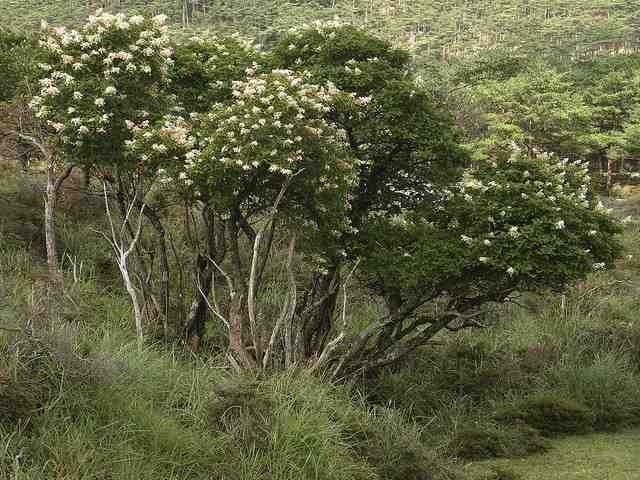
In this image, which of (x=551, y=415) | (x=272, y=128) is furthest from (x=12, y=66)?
(x=551, y=415)

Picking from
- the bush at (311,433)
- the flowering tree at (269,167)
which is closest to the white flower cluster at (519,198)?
the flowering tree at (269,167)

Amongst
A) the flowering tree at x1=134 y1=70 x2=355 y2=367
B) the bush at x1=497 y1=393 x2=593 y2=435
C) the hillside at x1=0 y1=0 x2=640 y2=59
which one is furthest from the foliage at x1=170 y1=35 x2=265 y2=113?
the hillside at x1=0 y1=0 x2=640 y2=59

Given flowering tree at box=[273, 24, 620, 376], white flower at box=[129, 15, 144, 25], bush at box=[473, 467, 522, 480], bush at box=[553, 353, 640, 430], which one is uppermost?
white flower at box=[129, 15, 144, 25]

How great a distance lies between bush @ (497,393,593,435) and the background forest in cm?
3

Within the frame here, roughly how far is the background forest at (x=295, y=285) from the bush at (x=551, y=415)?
0.03 meters

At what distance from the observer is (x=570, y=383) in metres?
10.5

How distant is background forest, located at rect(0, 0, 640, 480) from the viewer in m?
5.08

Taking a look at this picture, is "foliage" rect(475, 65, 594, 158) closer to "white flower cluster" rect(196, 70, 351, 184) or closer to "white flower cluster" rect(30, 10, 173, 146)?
"white flower cluster" rect(30, 10, 173, 146)

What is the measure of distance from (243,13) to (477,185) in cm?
4810

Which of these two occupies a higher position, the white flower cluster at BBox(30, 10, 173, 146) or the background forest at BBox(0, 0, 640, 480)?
the white flower cluster at BBox(30, 10, 173, 146)

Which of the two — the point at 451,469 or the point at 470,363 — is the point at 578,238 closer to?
the point at 451,469

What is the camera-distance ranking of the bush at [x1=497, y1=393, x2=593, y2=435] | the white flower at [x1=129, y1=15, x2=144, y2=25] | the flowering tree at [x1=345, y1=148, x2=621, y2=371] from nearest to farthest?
1. the flowering tree at [x1=345, y1=148, x2=621, y2=371]
2. the white flower at [x1=129, y1=15, x2=144, y2=25]
3. the bush at [x1=497, y1=393, x2=593, y2=435]

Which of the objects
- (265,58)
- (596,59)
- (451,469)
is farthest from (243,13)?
(451,469)

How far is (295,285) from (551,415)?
357cm
